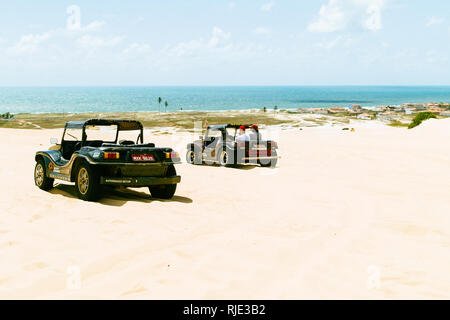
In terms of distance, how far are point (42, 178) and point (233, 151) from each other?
24.2 ft

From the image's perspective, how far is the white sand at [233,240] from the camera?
17.1 ft

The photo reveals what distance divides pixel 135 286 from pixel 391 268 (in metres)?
3.06

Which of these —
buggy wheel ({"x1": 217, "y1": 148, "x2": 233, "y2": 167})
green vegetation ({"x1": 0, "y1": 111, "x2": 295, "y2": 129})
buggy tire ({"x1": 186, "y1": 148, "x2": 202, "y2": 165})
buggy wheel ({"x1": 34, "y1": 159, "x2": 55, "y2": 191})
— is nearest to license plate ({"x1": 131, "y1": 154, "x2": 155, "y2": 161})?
buggy wheel ({"x1": 34, "y1": 159, "x2": 55, "y2": 191})

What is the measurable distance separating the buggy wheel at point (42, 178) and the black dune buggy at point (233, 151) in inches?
283

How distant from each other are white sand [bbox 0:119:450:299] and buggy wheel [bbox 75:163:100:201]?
257mm

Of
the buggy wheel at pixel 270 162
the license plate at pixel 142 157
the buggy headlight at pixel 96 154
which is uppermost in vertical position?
the buggy headlight at pixel 96 154

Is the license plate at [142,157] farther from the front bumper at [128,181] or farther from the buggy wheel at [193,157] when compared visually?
Answer: the buggy wheel at [193,157]

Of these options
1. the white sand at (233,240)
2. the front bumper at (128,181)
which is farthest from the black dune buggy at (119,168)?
the white sand at (233,240)

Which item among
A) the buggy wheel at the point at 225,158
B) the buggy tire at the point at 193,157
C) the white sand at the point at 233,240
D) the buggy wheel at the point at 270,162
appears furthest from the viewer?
the buggy tire at the point at 193,157

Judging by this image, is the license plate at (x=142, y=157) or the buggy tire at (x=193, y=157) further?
the buggy tire at (x=193, y=157)

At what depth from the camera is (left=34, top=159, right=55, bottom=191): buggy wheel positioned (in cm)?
1101

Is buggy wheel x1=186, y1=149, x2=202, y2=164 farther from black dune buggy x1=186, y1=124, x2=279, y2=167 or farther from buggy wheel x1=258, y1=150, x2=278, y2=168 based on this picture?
buggy wheel x1=258, y1=150, x2=278, y2=168

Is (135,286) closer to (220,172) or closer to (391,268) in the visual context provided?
(391,268)

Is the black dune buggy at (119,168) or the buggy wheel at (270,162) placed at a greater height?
the black dune buggy at (119,168)
